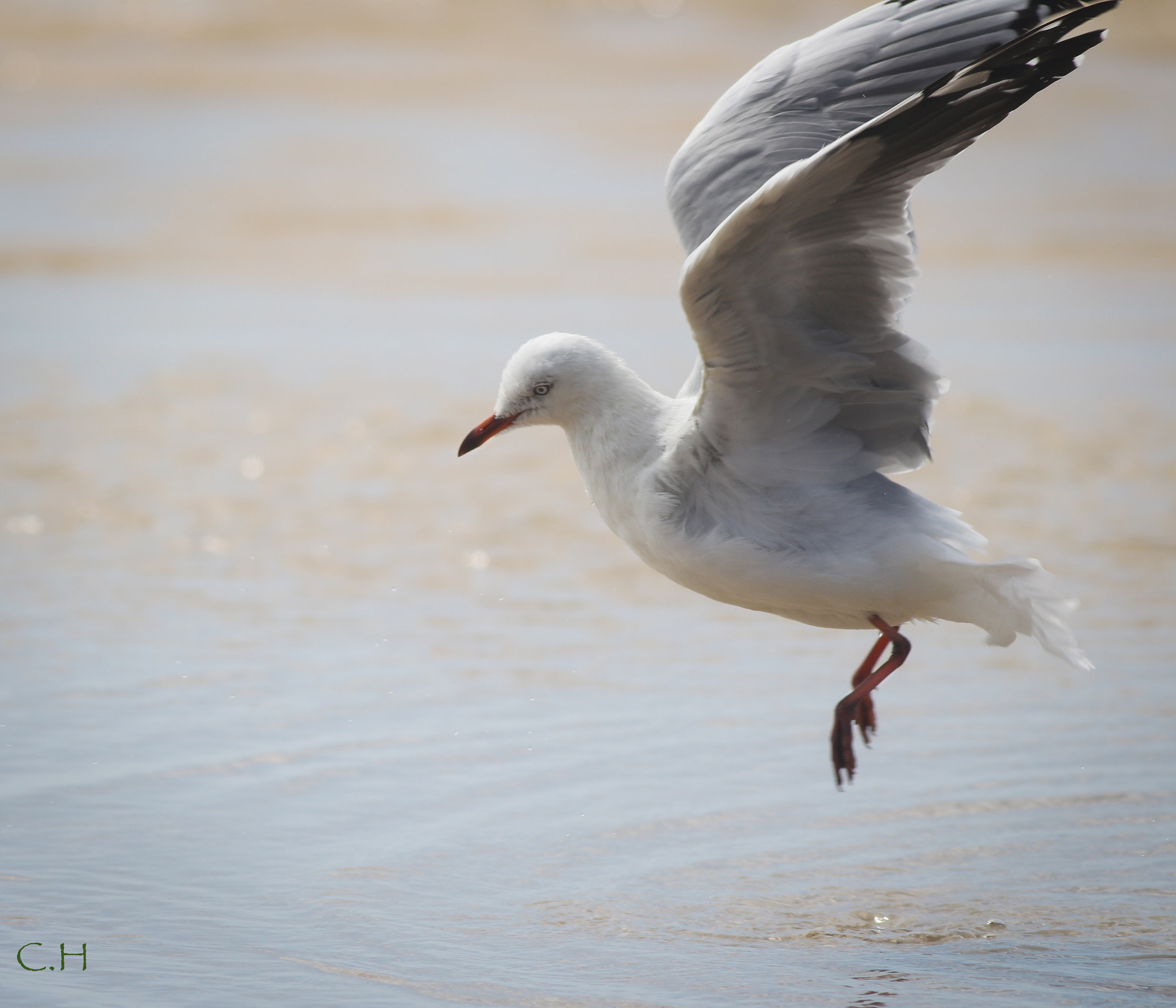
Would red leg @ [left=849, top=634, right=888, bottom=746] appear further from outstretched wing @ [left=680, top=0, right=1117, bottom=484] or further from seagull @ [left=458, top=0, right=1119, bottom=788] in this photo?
outstretched wing @ [left=680, top=0, right=1117, bottom=484]

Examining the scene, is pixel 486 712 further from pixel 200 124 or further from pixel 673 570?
pixel 200 124

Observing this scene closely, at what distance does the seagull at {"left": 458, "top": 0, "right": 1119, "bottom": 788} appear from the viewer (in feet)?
12.7

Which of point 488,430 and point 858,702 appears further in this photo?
point 488,430

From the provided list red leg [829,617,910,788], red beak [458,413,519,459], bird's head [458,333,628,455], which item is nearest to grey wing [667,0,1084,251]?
bird's head [458,333,628,455]

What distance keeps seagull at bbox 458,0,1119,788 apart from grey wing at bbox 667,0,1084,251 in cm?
1

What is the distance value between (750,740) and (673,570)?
0.91 meters

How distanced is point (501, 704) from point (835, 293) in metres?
2.00

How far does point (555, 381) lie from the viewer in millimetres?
4605

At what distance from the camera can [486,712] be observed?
541cm

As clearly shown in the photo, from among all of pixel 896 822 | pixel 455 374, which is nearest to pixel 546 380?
pixel 896 822

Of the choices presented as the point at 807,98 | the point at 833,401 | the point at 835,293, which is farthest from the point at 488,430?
the point at 807,98

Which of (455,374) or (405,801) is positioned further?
(455,374)

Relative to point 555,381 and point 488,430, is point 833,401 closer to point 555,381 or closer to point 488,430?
point 555,381

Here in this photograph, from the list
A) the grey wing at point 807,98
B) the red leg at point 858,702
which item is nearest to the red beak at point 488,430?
the grey wing at point 807,98
